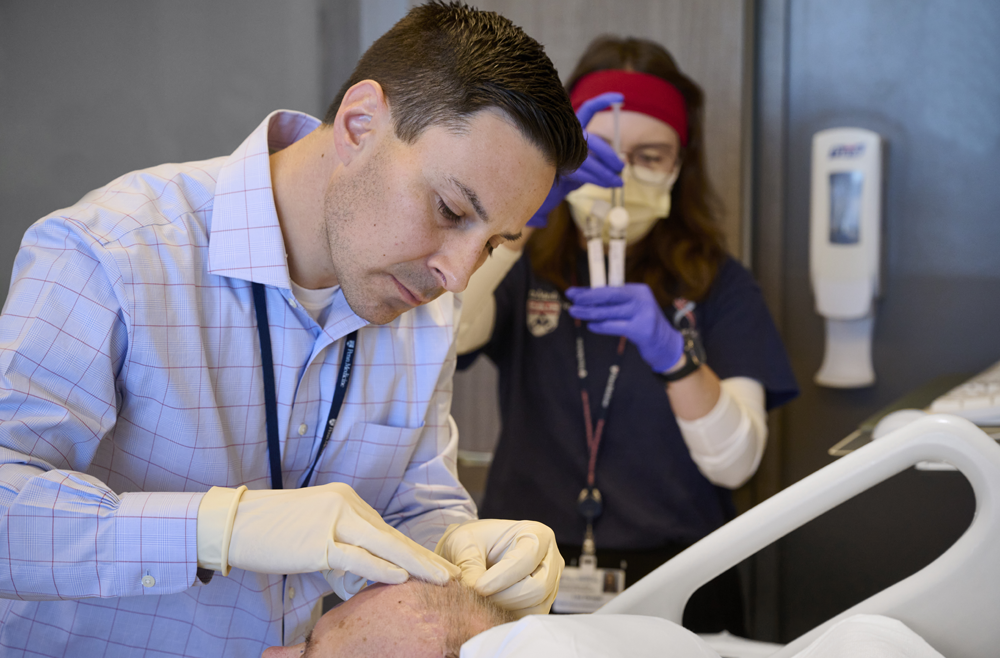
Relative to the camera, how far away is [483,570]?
1023mm

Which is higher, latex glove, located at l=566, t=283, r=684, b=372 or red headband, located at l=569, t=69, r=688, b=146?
red headband, located at l=569, t=69, r=688, b=146

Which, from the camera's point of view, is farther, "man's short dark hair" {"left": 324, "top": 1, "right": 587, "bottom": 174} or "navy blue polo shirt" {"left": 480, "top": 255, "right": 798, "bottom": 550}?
"navy blue polo shirt" {"left": 480, "top": 255, "right": 798, "bottom": 550}

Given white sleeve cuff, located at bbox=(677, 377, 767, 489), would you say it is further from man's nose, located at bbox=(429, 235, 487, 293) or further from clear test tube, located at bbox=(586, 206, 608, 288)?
man's nose, located at bbox=(429, 235, 487, 293)

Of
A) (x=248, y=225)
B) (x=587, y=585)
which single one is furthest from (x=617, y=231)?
(x=248, y=225)

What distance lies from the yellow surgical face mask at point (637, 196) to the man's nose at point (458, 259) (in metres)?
0.89

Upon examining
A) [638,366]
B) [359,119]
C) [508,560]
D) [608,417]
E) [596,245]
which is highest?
[359,119]

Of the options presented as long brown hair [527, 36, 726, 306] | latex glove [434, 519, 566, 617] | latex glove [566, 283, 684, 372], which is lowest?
latex glove [434, 519, 566, 617]

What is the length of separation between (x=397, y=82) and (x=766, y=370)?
128 centimetres

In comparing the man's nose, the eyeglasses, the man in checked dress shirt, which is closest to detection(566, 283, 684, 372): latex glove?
the eyeglasses

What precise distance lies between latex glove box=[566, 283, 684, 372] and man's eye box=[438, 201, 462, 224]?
78 centimetres

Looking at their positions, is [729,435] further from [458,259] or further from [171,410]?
[171,410]

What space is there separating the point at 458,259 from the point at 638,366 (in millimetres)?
1059

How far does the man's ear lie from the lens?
41.2 inches

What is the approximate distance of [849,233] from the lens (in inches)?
95.3
